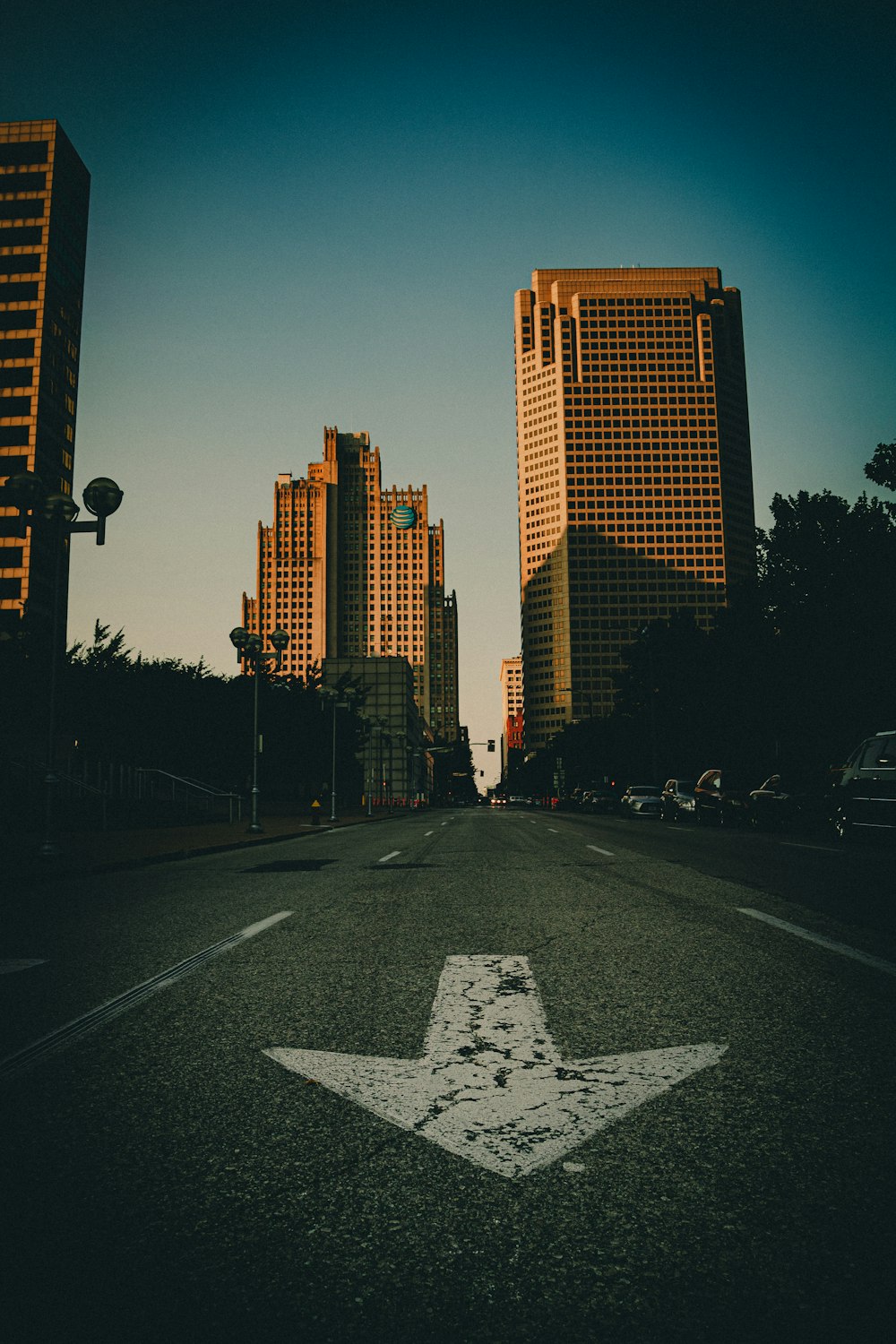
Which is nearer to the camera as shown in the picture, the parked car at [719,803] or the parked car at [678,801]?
the parked car at [719,803]

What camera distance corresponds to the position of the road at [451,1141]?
6.14ft

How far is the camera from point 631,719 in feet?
223

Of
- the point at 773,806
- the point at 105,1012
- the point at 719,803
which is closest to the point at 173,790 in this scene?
the point at 719,803

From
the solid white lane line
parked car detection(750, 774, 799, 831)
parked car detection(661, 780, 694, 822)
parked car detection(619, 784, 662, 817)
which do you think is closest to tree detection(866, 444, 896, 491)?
parked car detection(750, 774, 799, 831)

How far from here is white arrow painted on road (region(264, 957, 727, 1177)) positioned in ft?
8.93

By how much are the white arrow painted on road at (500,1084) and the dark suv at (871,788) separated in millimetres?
13380

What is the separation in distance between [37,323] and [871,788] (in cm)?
12171

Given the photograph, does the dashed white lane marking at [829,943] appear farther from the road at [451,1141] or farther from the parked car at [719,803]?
the parked car at [719,803]

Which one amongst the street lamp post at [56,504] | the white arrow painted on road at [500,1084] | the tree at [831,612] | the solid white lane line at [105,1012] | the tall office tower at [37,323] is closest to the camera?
the white arrow painted on road at [500,1084]

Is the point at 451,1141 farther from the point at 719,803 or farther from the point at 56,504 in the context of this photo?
the point at 719,803

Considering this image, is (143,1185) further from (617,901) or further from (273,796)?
(273,796)

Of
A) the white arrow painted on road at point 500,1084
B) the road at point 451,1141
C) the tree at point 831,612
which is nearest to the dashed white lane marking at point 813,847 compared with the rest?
the road at point 451,1141

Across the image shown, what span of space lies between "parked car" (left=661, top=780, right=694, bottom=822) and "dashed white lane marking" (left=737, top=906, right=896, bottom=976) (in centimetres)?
2878

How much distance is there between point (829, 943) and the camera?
20.0ft
